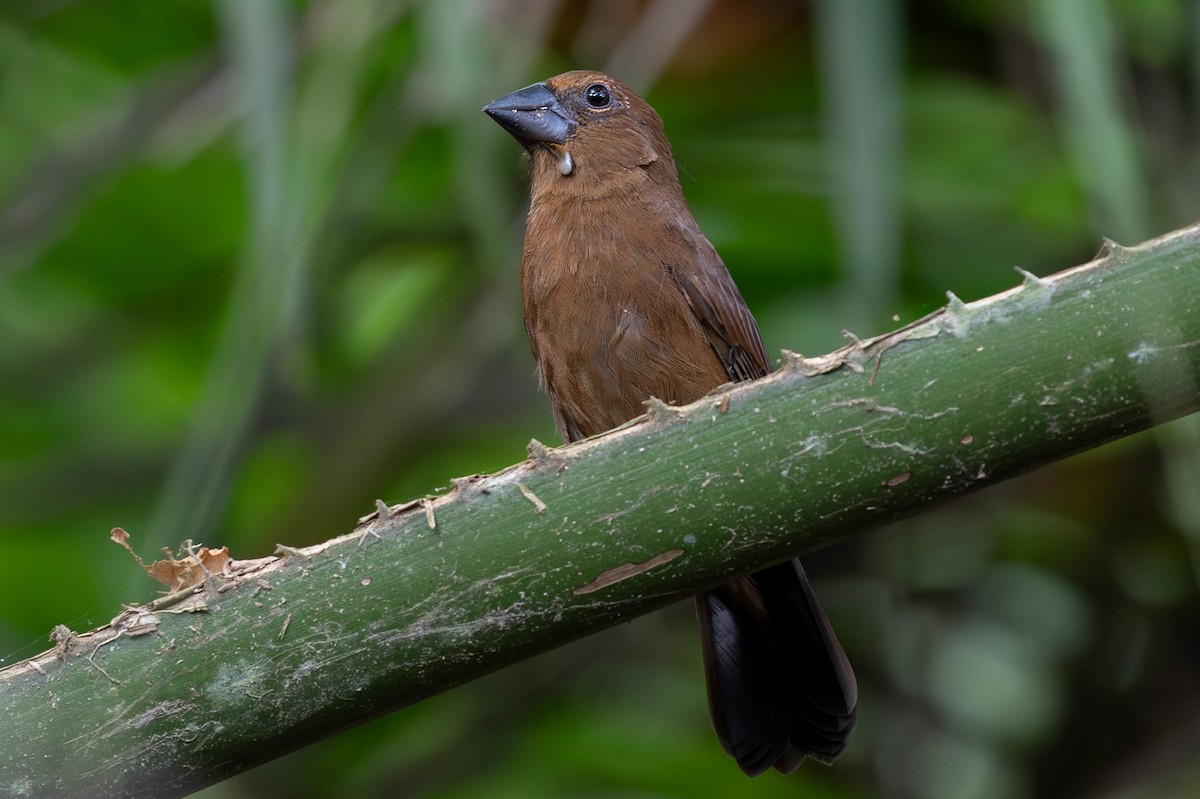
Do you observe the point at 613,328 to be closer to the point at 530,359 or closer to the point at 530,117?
the point at 530,117

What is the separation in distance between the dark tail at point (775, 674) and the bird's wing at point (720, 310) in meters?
0.45

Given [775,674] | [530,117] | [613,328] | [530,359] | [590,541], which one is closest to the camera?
[590,541]

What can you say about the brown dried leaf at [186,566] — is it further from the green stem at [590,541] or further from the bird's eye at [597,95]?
the bird's eye at [597,95]

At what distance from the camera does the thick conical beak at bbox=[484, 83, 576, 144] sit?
2.99 m

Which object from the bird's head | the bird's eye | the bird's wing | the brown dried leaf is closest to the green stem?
the brown dried leaf

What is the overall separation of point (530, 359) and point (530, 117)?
0.65 meters

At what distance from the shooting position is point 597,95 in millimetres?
3105

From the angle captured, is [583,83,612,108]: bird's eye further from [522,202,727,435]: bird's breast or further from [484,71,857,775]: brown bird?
[522,202,727,435]: bird's breast

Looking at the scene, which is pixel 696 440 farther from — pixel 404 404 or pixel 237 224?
pixel 237 224

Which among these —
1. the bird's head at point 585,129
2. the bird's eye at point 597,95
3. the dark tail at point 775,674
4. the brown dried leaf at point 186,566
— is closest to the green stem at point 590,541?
the brown dried leaf at point 186,566

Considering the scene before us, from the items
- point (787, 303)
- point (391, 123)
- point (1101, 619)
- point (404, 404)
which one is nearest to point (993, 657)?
point (1101, 619)

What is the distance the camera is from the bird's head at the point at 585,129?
293cm

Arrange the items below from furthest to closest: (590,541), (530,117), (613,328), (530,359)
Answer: (530,359), (530,117), (613,328), (590,541)

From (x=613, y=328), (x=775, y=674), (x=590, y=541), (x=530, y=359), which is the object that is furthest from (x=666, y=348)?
(x=590, y=541)
